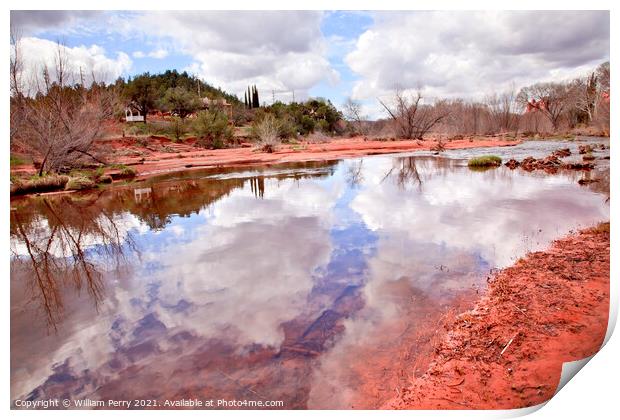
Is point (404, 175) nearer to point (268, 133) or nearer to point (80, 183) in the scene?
point (80, 183)

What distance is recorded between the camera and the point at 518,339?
3025mm

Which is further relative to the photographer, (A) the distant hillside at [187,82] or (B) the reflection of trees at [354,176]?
(B) the reflection of trees at [354,176]

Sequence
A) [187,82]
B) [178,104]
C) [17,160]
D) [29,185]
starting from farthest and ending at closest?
[178,104]
[187,82]
[29,185]
[17,160]

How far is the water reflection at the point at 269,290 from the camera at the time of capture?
108 inches

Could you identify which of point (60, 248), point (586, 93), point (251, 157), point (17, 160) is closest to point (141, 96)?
point (251, 157)

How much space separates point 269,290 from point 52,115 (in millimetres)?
4008

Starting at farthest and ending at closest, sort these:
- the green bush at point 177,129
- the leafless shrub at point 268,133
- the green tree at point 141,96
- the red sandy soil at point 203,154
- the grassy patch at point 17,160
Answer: the green bush at point 177,129 < the leafless shrub at point 268,133 < the green tree at point 141,96 < the red sandy soil at point 203,154 < the grassy patch at point 17,160

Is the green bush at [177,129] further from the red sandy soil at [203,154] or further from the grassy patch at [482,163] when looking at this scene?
the grassy patch at [482,163]

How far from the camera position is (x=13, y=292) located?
423cm

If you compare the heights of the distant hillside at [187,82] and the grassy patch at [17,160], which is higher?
the distant hillside at [187,82]

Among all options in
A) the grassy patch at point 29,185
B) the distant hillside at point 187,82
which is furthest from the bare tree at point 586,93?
the grassy patch at point 29,185

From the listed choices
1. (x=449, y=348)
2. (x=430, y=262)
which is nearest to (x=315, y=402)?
(x=449, y=348)

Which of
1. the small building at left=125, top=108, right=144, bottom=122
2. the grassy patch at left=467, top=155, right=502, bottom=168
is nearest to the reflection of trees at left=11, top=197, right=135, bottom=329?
the grassy patch at left=467, top=155, right=502, bottom=168

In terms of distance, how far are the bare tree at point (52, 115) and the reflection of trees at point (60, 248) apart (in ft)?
3.72
